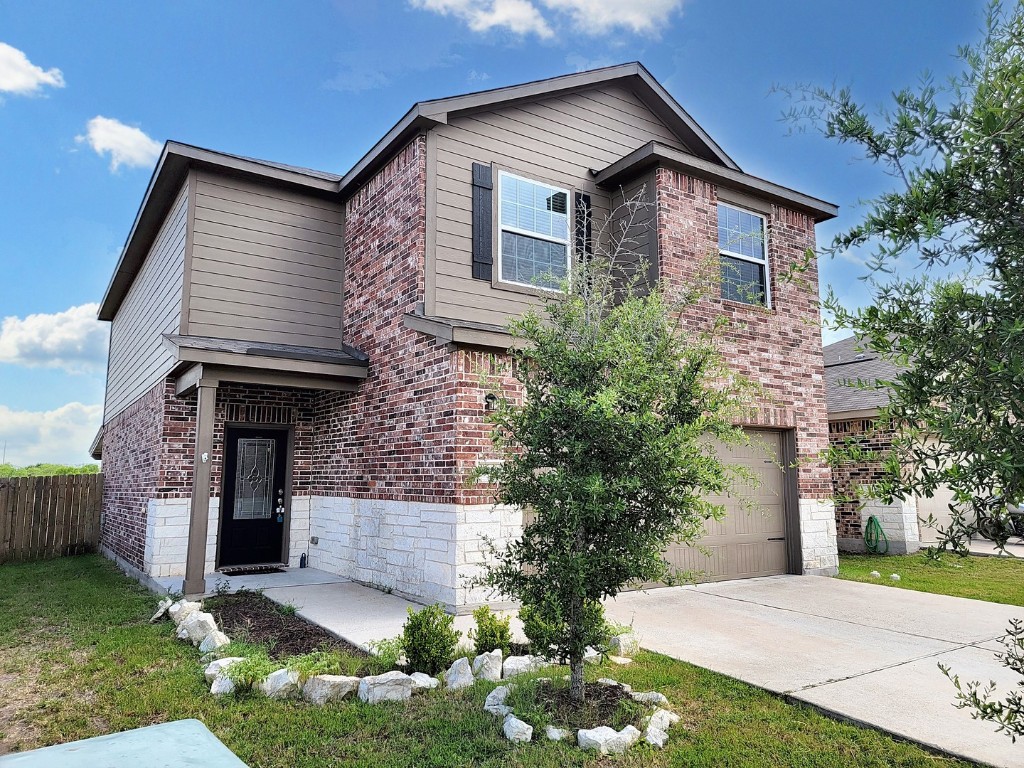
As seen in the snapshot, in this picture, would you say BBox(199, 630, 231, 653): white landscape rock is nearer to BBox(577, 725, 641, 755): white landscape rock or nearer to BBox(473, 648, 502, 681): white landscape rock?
BBox(473, 648, 502, 681): white landscape rock

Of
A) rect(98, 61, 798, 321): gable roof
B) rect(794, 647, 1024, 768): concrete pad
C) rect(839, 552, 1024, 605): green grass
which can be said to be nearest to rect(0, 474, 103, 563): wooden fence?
rect(98, 61, 798, 321): gable roof

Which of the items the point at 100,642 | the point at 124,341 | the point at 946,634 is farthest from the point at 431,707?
the point at 124,341

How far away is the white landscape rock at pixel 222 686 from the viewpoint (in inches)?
176

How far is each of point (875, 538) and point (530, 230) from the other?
29.8ft

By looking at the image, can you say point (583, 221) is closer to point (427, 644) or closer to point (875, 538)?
point (427, 644)

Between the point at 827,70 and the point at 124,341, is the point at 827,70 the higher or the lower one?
the lower one

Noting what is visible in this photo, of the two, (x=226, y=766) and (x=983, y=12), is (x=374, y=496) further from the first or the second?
(x=983, y=12)

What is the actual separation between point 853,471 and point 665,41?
904 cm

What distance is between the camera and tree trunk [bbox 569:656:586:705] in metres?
4.10

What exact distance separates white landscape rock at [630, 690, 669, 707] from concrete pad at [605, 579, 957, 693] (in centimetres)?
91

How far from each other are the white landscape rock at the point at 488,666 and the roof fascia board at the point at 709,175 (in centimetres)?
674

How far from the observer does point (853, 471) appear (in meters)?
13.1

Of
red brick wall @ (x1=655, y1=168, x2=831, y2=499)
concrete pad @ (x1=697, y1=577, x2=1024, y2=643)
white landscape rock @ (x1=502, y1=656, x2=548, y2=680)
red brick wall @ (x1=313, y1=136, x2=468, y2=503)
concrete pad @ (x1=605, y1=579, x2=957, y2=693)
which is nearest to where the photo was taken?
white landscape rock @ (x1=502, y1=656, x2=548, y2=680)

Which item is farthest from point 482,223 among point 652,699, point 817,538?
point 817,538
